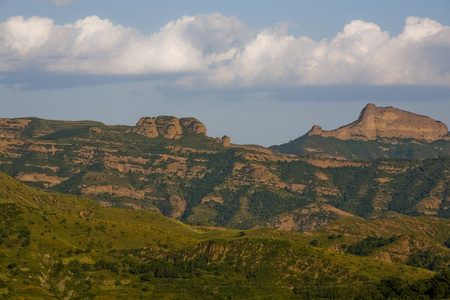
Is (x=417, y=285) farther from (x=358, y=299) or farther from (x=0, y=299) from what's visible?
(x=0, y=299)

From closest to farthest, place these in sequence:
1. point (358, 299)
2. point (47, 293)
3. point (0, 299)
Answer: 1. point (0, 299)
2. point (358, 299)
3. point (47, 293)

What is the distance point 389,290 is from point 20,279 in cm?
8310

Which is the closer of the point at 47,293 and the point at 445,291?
the point at 445,291

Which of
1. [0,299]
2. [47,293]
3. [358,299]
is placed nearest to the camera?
[0,299]

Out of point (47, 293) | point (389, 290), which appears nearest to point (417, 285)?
point (389, 290)

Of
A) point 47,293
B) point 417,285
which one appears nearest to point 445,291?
point 417,285

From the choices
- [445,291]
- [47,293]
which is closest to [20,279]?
[47,293]

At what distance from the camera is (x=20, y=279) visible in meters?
200

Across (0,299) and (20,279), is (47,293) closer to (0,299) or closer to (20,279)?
(20,279)

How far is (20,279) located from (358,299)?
76996 millimetres

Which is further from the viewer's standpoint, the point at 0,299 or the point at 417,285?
the point at 417,285

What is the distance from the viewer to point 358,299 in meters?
180

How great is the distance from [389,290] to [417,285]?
601cm

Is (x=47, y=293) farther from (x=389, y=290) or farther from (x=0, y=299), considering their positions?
(x=389, y=290)
